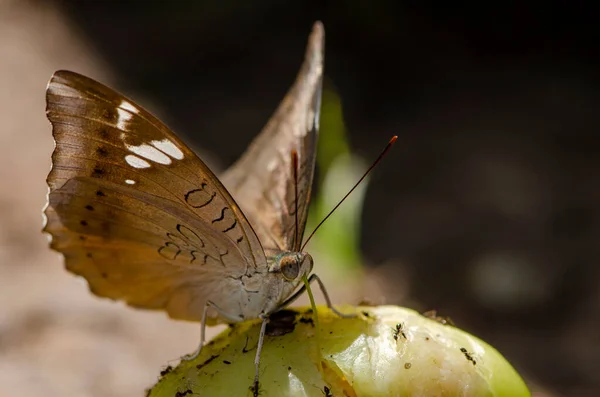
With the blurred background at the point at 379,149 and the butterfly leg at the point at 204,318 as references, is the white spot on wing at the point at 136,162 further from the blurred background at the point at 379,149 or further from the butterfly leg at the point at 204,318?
the blurred background at the point at 379,149

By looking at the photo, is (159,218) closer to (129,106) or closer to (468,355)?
(129,106)

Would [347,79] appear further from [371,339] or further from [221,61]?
[371,339]

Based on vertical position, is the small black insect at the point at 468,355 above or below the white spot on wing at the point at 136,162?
below

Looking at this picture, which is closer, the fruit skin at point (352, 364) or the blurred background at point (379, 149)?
the fruit skin at point (352, 364)

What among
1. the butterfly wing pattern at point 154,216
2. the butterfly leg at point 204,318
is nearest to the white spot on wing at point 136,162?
the butterfly wing pattern at point 154,216

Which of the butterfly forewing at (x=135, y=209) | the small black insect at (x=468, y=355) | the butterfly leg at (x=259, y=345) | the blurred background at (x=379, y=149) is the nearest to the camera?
the butterfly leg at (x=259, y=345)

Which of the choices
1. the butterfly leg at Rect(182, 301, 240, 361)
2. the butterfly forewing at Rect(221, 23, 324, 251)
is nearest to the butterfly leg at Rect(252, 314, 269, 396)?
the butterfly leg at Rect(182, 301, 240, 361)

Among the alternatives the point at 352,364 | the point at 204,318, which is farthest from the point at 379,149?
the point at 352,364
